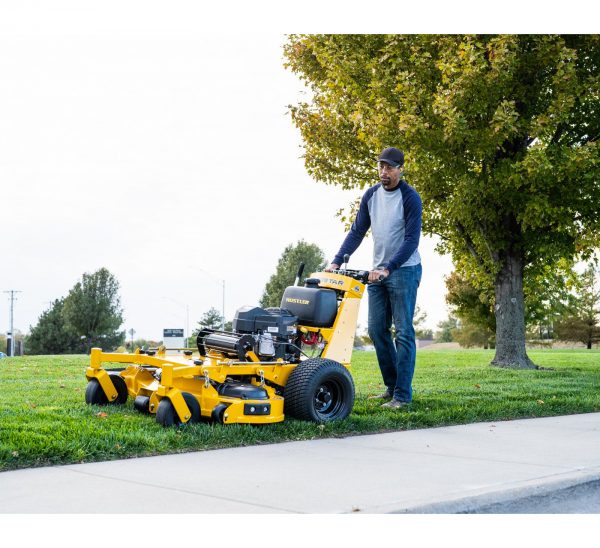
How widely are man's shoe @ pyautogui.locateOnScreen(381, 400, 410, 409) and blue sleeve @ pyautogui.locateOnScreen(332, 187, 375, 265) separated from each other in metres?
1.48

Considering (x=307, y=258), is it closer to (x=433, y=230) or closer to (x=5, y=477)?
(x=433, y=230)

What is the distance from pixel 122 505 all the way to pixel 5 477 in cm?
101

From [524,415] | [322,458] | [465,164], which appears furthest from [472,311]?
[322,458]

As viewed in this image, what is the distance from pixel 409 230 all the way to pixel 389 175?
55 centimetres

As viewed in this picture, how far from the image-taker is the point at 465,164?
14992 millimetres

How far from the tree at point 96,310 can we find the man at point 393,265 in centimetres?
6364

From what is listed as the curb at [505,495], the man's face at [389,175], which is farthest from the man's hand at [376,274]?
the curb at [505,495]

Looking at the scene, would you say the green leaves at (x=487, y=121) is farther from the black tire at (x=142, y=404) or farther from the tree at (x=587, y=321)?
the tree at (x=587, y=321)

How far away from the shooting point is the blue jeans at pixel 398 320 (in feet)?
24.2

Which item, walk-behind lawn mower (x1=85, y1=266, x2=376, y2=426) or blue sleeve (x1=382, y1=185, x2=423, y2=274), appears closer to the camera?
walk-behind lawn mower (x1=85, y1=266, x2=376, y2=426)

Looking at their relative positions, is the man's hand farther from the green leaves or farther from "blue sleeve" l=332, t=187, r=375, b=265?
the green leaves

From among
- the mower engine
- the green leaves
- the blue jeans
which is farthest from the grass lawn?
the green leaves

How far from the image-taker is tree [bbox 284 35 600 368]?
13.9m

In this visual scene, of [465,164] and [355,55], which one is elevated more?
[355,55]
